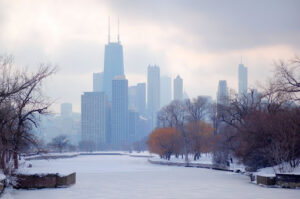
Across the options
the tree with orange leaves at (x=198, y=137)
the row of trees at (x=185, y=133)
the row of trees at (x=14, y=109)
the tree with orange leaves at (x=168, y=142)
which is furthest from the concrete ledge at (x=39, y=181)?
the tree with orange leaves at (x=168, y=142)

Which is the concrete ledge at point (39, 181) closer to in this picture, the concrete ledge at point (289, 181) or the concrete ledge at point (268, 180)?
the concrete ledge at point (268, 180)

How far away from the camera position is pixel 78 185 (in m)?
27.8

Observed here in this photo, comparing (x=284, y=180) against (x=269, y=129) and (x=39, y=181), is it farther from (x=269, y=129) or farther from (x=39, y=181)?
(x=39, y=181)

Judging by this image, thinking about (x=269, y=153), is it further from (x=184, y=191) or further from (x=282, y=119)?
(x=184, y=191)

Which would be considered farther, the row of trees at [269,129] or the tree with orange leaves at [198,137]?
the tree with orange leaves at [198,137]

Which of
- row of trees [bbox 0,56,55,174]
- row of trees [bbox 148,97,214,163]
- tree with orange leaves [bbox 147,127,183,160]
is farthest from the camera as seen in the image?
tree with orange leaves [bbox 147,127,183,160]

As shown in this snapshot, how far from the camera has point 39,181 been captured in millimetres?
25719

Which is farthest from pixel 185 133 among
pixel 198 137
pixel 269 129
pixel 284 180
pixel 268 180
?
pixel 284 180

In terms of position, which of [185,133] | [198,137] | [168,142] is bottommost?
[168,142]

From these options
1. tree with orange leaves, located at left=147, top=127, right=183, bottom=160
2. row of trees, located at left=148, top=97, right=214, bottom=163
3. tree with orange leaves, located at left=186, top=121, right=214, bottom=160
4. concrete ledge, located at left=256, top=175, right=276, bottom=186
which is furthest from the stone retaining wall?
tree with orange leaves, located at left=147, top=127, right=183, bottom=160

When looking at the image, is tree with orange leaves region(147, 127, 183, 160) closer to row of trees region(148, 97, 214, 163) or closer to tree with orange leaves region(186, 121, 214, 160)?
row of trees region(148, 97, 214, 163)

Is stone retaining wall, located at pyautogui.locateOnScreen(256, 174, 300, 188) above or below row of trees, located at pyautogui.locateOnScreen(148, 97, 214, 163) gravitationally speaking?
below

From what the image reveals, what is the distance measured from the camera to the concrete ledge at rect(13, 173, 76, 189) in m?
25.3

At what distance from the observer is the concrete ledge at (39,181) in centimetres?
2531
